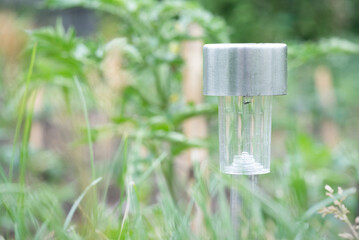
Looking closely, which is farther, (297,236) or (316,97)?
(316,97)

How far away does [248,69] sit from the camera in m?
0.79

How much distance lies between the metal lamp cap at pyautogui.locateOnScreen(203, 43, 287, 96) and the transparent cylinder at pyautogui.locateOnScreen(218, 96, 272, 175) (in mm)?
59

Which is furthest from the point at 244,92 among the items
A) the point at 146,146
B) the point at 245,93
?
the point at 146,146

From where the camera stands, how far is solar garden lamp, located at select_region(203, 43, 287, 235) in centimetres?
79

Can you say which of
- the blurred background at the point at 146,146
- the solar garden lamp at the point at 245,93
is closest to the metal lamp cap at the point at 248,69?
the solar garden lamp at the point at 245,93

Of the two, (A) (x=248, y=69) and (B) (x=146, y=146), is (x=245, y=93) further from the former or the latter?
(B) (x=146, y=146)

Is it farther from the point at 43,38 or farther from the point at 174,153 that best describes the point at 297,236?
the point at 43,38

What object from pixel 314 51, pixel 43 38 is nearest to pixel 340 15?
pixel 314 51

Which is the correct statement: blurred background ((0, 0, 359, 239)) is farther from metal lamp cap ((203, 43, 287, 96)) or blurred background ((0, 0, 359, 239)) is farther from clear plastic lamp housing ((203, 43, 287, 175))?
metal lamp cap ((203, 43, 287, 96))

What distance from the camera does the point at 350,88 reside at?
5.05 meters

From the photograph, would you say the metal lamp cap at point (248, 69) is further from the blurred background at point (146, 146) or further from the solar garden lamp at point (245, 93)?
the blurred background at point (146, 146)

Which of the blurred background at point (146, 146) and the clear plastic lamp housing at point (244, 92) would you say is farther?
the blurred background at point (146, 146)

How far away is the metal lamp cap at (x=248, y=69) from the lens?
30.9 inches

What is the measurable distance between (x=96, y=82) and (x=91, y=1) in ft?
0.85
